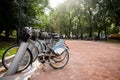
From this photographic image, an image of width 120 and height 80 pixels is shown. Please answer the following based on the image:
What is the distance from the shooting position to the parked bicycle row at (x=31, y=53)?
6836 mm

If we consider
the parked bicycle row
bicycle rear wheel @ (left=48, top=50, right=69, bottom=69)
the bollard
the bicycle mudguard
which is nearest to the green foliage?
bicycle rear wheel @ (left=48, top=50, right=69, bottom=69)

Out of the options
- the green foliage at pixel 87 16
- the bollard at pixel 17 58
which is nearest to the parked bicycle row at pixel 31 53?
the bollard at pixel 17 58

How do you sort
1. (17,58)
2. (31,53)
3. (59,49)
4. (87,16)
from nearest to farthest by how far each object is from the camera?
(17,58) < (31,53) < (59,49) < (87,16)

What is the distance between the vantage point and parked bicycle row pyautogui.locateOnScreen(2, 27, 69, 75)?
269 inches

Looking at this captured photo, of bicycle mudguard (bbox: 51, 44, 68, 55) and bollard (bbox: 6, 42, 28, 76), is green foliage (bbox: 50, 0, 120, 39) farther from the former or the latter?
bollard (bbox: 6, 42, 28, 76)

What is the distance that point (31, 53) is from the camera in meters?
7.08

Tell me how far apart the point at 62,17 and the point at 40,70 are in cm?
5510

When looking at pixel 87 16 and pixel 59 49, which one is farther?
pixel 87 16

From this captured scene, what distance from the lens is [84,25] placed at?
64.1 m

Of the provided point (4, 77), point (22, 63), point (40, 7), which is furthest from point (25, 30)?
point (40, 7)

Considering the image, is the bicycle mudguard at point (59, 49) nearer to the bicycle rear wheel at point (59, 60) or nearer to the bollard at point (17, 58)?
the bicycle rear wheel at point (59, 60)

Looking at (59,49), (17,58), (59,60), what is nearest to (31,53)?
(17,58)

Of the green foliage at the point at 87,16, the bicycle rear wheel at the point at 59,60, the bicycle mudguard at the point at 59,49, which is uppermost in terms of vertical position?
the green foliage at the point at 87,16

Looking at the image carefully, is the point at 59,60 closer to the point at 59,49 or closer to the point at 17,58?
the point at 59,49
